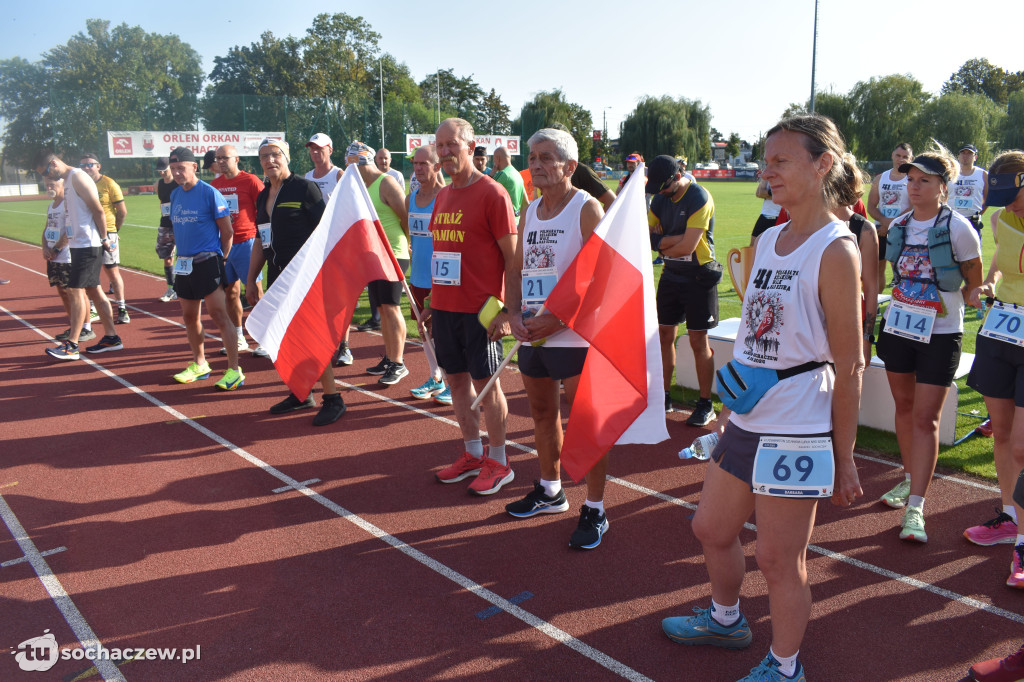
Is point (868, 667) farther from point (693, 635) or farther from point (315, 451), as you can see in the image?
point (315, 451)

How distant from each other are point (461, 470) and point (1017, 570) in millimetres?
3323

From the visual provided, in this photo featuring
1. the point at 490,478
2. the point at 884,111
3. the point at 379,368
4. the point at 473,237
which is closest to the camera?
the point at 473,237

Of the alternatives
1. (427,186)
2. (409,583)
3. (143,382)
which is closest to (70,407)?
(143,382)

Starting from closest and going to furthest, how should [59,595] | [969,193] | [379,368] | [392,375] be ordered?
[59,595] < [392,375] < [379,368] < [969,193]

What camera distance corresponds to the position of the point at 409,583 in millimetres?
3830

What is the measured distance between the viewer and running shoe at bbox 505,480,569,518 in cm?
460

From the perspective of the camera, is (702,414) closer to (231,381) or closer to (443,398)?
(443,398)

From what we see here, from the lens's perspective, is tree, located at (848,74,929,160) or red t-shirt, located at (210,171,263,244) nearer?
red t-shirt, located at (210,171,263,244)

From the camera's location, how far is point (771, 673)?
2.71 m

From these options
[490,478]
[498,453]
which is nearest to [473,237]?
[498,453]

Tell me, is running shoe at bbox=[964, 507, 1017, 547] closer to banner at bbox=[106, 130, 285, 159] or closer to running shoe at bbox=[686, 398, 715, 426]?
running shoe at bbox=[686, 398, 715, 426]

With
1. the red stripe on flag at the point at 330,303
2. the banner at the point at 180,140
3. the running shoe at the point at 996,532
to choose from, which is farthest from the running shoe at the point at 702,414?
the banner at the point at 180,140

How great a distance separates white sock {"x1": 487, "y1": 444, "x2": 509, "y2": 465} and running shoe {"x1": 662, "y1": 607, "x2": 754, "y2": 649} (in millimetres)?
2035

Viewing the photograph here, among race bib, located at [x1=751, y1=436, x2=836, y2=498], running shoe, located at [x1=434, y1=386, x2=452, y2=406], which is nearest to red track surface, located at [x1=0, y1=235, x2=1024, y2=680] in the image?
running shoe, located at [x1=434, y1=386, x2=452, y2=406]
